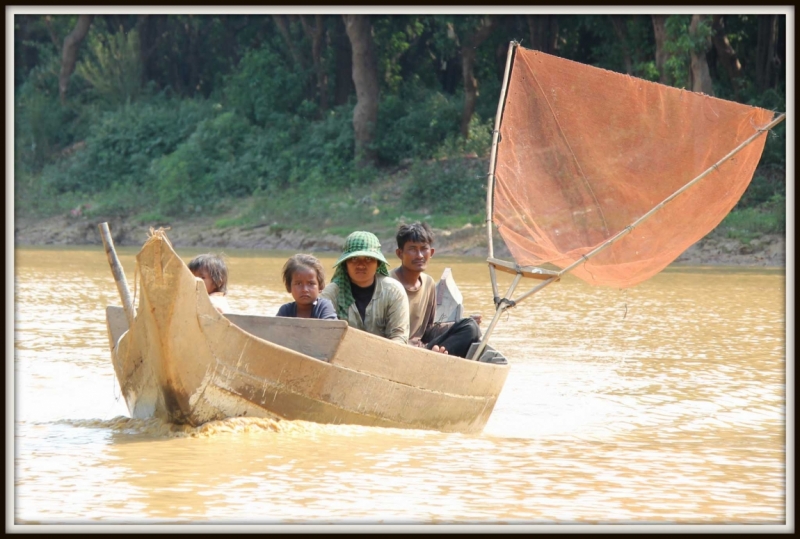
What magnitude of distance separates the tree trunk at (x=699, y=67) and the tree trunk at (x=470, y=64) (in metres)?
4.37

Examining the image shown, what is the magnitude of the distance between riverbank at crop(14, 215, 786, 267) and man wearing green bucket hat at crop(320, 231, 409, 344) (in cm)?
1107

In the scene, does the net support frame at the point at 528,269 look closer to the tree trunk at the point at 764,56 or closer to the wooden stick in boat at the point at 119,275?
the wooden stick in boat at the point at 119,275

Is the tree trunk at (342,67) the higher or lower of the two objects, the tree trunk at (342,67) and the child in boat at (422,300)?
the higher

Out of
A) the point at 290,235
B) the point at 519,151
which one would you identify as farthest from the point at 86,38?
the point at 519,151

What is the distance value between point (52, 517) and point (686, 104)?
4.55m

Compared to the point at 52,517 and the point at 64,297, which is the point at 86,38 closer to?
the point at 64,297

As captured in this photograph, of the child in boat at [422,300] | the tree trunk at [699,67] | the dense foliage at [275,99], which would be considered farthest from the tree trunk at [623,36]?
the child in boat at [422,300]

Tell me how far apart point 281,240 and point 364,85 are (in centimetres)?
344

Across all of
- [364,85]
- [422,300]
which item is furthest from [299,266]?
[364,85]

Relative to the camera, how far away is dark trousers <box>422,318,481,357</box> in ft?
21.0

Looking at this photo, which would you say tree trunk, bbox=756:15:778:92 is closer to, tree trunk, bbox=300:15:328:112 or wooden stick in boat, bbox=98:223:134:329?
tree trunk, bbox=300:15:328:112

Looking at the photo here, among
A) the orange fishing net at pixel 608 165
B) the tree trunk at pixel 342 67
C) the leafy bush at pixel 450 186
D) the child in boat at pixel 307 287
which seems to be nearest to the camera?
the child in boat at pixel 307 287

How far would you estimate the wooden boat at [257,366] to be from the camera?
505 centimetres

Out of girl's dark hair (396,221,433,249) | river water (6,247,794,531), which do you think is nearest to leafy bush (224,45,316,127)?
river water (6,247,794,531)
